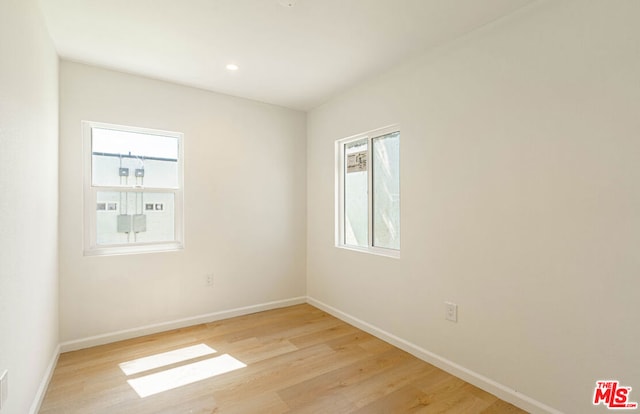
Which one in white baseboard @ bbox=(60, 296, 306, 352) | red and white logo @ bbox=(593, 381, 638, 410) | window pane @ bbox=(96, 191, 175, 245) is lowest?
white baseboard @ bbox=(60, 296, 306, 352)

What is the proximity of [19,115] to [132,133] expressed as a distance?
156cm

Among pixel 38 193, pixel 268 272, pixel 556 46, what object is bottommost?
pixel 268 272

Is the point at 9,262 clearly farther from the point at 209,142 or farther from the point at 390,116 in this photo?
the point at 390,116

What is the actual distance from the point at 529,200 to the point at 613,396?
1103 mm

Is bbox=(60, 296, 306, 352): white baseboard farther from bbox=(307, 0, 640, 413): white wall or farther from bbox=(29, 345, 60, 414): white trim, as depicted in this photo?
bbox=(307, 0, 640, 413): white wall

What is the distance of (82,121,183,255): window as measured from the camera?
2.88 m

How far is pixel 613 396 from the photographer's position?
1604 millimetres

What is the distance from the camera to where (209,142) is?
3418 millimetres

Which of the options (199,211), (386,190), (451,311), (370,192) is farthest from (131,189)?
(451,311)

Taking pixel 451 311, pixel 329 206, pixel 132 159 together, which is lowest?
pixel 451 311

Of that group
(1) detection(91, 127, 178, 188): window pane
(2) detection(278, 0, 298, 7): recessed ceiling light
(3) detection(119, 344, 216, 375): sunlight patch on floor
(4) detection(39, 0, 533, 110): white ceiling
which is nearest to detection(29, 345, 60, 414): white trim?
(3) detection(119, 344, 216, 375): sunlight patch on floor

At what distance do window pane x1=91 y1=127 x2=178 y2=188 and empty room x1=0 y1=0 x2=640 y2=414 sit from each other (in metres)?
0.02

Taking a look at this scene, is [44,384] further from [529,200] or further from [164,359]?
[529,200]

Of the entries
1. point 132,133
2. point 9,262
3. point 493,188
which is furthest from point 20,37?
point 493,188
